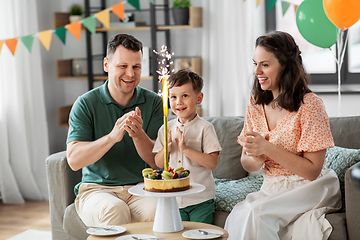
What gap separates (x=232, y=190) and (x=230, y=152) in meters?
0.34

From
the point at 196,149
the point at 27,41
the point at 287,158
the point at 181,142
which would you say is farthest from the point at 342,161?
the point at 27,41

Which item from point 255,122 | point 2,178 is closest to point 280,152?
point 255,122

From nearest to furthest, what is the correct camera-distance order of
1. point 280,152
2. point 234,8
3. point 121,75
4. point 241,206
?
point 280,152, point 241,206, point 121,75, point 234,8

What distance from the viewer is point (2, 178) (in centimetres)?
373

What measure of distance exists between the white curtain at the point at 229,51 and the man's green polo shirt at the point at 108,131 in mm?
1447

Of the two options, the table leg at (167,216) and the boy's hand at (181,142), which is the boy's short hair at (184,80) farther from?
the table leg at (167,216)

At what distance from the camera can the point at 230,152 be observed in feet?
8.34

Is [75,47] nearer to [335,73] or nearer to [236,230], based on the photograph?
[335,73]

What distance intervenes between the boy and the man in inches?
5.1

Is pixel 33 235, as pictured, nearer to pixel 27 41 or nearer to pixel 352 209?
pixel 27 41

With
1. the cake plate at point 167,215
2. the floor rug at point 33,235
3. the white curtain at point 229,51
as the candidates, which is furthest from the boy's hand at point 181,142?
the white curtain at point 229,51

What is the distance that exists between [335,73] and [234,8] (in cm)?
95

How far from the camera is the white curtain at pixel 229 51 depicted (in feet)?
11.3

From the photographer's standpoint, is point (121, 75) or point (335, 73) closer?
point (121, 75)
